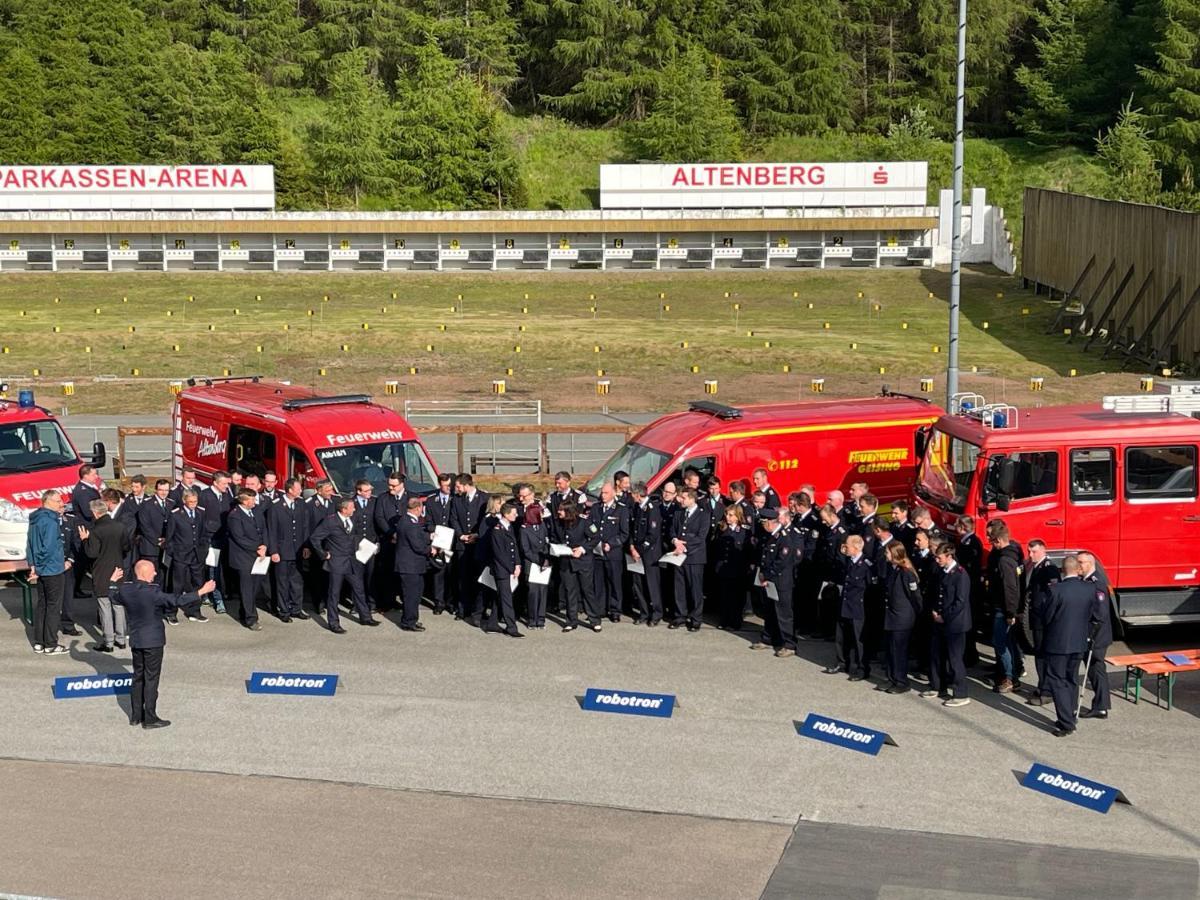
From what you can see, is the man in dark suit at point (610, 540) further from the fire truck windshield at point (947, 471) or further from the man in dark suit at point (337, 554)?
the fire truck windshield at point (947, 471)

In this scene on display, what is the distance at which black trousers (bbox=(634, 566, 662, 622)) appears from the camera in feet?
57.2

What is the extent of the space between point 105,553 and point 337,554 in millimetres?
2667

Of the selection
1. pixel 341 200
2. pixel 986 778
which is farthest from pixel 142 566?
pixel 341 200

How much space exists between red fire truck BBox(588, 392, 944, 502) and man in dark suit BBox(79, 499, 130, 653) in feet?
19.8

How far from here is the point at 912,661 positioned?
15.8 meters

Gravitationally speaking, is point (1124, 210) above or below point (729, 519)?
above

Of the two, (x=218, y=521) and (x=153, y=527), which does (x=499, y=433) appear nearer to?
(x=218, y=521)

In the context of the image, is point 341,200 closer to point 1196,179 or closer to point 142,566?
point 1196,179

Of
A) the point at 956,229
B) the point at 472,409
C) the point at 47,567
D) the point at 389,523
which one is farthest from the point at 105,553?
the point at 472,409

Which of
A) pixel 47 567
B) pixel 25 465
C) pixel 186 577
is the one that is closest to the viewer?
pixel 47 567

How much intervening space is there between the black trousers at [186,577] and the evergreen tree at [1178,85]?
68752 mm

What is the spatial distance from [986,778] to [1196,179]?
2835 inches

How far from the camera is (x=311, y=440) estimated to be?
1934cm

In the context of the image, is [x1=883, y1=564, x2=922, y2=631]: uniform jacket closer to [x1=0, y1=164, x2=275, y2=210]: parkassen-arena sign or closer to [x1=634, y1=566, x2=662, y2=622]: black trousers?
[x1=634, y1=566, x2=662, y2=622]: black trousers
